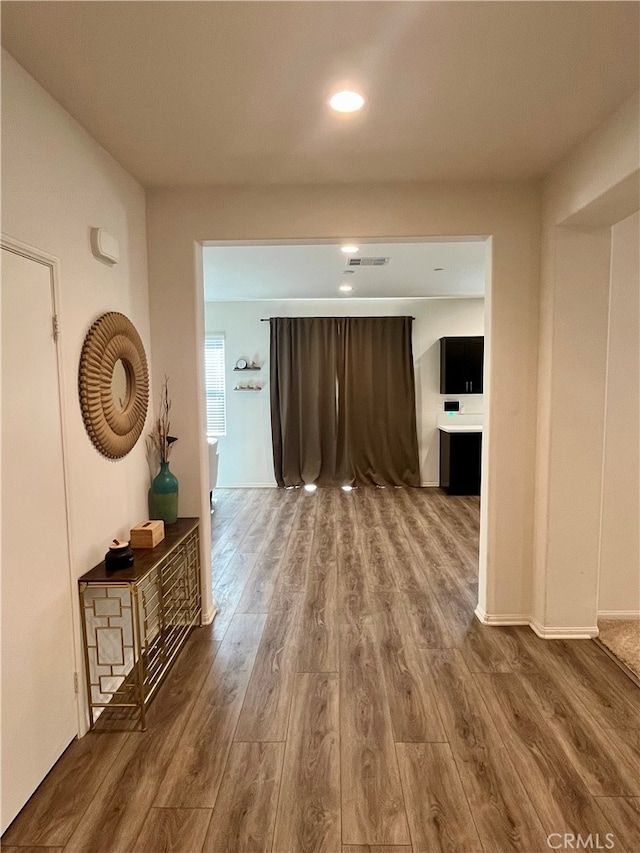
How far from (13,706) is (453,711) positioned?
177 cm

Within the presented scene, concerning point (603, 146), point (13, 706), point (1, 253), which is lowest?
point (13, 706)

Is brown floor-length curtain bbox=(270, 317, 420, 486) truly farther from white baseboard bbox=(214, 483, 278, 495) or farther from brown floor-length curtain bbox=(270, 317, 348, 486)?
white baseboard bbox=(214, 483, 278, 495)

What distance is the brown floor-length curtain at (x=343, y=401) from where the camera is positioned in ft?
21.4

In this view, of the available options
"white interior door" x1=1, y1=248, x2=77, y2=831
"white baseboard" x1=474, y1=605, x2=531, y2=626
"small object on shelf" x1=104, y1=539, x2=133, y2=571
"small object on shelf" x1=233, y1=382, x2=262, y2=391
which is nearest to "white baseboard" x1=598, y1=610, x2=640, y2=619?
"white baseboard" x1=474, y1=605, x2=531, y2=626

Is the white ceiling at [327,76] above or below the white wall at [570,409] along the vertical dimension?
above

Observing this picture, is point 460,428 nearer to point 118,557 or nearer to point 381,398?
point 381,398

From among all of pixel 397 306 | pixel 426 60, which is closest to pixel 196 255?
pixel 426 60

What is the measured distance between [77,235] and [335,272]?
9.75ft

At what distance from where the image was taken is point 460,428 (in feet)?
20.2

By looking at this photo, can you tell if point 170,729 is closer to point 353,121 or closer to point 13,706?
point 13,706

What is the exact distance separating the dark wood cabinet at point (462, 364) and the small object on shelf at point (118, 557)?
5.17 meters

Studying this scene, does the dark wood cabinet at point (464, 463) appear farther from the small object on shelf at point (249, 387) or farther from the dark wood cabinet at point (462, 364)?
the small object on shelf at point (249, 387)

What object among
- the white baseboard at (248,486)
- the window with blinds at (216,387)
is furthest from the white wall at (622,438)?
the window with blinds at (216,387)

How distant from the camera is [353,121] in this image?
2.02m
